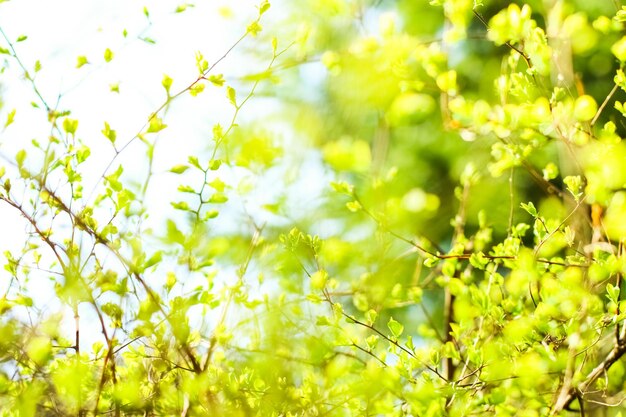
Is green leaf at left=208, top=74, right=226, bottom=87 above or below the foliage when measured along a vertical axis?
above

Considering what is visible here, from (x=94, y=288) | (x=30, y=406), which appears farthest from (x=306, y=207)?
(x=30, y=406)

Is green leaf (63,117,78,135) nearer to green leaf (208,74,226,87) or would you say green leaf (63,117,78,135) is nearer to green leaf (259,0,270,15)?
green leaf (208,74,226,87)

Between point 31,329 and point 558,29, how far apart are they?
150 cm

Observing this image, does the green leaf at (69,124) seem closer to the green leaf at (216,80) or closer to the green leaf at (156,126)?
the green leaf at (156,126)

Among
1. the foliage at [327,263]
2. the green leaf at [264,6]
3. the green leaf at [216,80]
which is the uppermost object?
the green leaf at [264,6]

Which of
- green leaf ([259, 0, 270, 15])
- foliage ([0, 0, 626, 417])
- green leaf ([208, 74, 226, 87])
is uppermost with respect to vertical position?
green leaf ([259, 0, 270, 15])

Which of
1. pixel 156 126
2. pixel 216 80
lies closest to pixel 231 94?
pixel 216 80

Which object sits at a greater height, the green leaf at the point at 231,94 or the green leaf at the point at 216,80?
the green leaf at the point at 216,80

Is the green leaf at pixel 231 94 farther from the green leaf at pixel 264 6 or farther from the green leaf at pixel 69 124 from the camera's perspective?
the green leaf at pixel 69 124

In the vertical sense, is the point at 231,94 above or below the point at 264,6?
below

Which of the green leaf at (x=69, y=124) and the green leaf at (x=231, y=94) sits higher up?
the green leaf at (x=69, y=124)

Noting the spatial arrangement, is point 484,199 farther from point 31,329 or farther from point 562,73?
point 31,329

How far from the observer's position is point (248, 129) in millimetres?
1444

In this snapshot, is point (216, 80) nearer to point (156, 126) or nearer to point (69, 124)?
point (156, 126)
